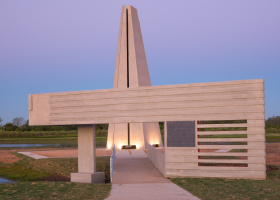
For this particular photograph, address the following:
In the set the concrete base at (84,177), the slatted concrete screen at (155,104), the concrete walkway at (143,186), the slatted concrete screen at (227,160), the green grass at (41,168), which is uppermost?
the slatted concrete screen at (155,104)

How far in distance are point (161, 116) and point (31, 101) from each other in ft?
20.9

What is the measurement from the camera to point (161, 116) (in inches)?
534

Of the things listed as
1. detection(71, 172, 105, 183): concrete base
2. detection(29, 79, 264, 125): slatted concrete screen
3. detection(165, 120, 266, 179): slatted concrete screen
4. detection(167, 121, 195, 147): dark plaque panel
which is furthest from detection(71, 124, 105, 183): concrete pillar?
detection(167, 121, 195, 147): dark plaque panel

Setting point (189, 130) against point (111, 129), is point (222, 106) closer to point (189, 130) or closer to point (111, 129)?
point (189, 130)

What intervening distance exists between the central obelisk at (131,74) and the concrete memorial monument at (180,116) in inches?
544

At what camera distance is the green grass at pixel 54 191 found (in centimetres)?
955

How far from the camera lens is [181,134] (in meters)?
13.5

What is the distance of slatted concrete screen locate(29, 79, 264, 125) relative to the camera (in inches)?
508

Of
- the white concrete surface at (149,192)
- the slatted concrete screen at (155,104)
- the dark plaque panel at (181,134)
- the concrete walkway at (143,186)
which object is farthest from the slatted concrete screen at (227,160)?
the white concrete surface at (149,192)

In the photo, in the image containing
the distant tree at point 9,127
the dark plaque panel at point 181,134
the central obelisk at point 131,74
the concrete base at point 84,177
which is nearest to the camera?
the dark plaque panel at point 181,134

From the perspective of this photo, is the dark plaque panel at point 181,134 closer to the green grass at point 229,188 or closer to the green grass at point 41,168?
the green grass at point 229,188

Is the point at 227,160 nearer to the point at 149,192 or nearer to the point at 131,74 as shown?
the point at 149,192

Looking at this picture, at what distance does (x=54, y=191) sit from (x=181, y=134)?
228 inches

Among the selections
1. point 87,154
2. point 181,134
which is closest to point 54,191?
point 87,154
